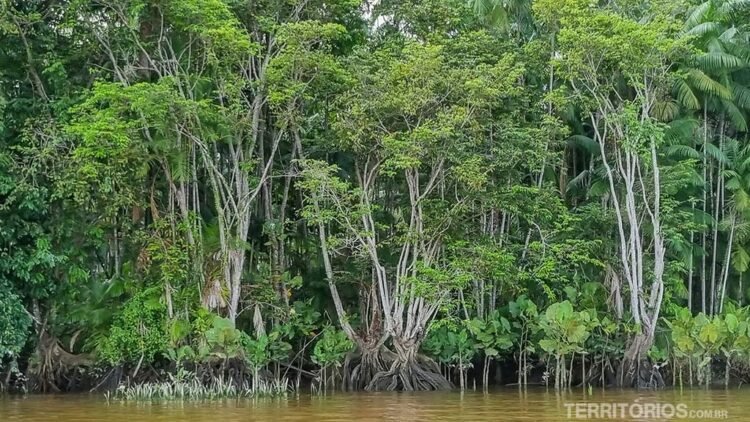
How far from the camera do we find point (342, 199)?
17.0 metres

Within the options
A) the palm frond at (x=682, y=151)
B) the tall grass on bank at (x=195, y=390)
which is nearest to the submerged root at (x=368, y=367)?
the tall grass on bank at (x=195, y=390)

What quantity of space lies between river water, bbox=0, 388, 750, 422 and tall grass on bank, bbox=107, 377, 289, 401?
18.4 inches

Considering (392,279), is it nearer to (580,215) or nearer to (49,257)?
(580,215)

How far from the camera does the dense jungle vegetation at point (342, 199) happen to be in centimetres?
1596

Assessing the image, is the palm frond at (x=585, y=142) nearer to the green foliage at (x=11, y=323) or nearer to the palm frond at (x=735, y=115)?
the palm frond at (x=735, y=115)

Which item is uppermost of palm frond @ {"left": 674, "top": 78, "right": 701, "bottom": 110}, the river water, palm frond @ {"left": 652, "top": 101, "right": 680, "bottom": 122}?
palm frond @ {"left": 674, "top": 78, "right": 701, "bottom": 110}

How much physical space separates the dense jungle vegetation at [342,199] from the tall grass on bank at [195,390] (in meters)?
0.08

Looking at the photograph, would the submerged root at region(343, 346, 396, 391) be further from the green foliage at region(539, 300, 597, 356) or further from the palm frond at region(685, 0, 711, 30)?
the palm frond at region(685, 0, 711, 30)

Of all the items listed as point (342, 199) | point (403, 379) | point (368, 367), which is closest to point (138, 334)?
point (368, 367)

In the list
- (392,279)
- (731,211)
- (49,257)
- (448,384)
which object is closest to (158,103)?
(49,257)

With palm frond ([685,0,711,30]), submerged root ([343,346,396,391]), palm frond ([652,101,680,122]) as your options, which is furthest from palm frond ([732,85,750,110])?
submerged root ([343,346,396,391])

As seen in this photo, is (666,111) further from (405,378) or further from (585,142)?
(405,378)

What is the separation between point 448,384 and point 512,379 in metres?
2.77

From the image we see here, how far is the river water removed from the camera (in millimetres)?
10758
